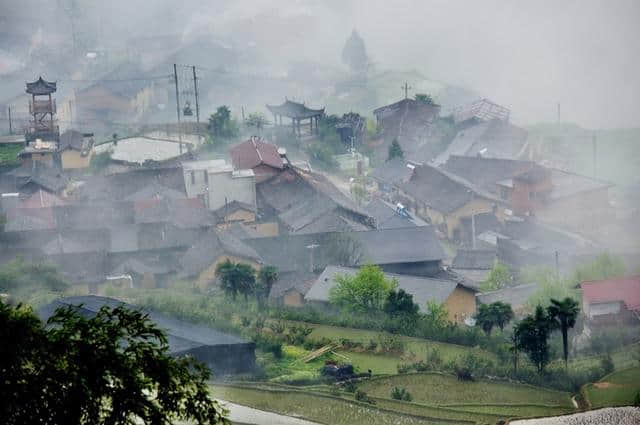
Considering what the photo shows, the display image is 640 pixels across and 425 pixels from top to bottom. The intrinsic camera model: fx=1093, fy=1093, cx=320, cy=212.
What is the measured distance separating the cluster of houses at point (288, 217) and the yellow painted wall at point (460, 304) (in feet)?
0.06

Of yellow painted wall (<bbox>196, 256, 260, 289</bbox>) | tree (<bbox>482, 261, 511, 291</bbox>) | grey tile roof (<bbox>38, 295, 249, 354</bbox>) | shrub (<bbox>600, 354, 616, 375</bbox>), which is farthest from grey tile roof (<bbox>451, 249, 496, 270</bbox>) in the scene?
grey tile roof (<bbox>38, 295, 249, 354</bbox>)

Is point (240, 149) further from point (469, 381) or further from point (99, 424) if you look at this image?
point (99, 424)

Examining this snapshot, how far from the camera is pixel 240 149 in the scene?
1886 cm

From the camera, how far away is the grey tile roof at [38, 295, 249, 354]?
10.2 metres

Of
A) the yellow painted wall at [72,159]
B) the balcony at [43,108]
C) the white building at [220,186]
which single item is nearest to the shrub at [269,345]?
the white building at [220,186]

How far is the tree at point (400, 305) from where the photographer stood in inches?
479

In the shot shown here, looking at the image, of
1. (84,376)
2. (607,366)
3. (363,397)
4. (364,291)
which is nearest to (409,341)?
(364,291)

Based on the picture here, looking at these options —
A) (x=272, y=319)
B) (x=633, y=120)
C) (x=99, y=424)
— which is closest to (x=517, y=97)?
(x=633, y=120)

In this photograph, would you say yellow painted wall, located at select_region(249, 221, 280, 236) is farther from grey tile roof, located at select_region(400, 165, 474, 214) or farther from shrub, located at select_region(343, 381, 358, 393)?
shrub, located at select_region(343, 381, 358, 393)

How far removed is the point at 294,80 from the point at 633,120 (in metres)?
8.60

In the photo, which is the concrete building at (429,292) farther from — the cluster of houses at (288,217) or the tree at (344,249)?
the tree at (344,249)

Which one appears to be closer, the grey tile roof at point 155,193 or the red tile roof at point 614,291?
the red tile roof at point 614,291

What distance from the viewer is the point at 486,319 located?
11797mm

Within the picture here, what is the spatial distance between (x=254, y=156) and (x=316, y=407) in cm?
922
